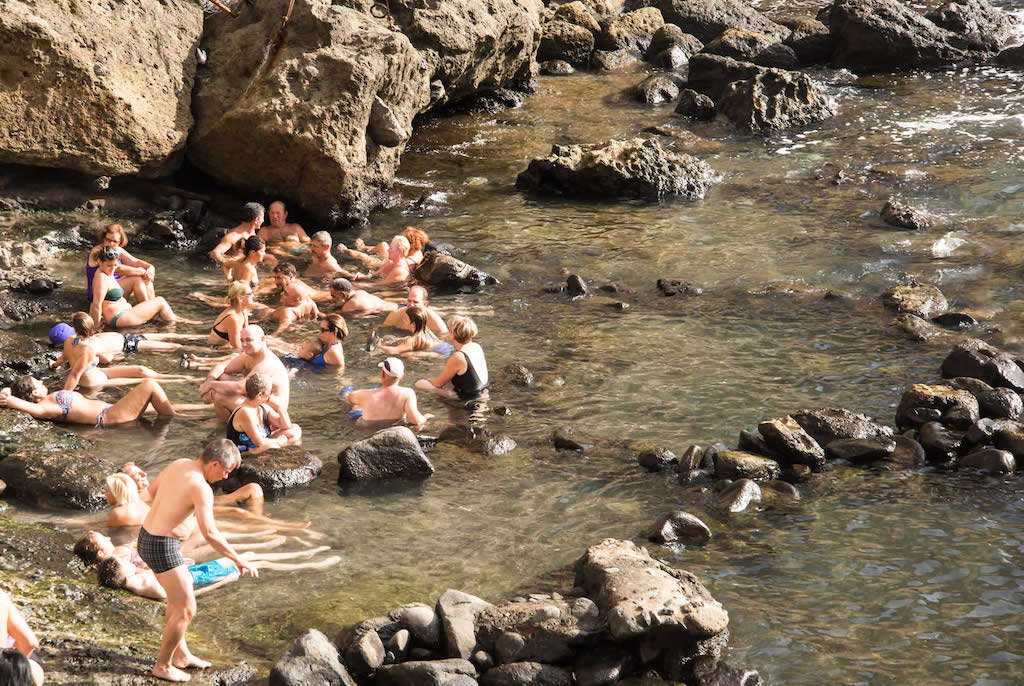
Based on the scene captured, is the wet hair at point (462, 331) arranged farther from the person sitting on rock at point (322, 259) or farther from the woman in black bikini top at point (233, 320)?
the person sitting on rock at point (322, 259)

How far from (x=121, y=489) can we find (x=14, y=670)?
350 cm

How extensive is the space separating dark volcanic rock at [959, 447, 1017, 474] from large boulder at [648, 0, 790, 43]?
20.0 metres

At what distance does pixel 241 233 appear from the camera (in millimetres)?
15102

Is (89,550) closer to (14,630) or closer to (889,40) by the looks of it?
(14,630)

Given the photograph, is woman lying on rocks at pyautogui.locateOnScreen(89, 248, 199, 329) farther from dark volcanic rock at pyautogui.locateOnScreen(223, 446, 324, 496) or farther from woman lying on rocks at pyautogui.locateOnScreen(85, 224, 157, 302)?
dark volcanic rock at pyautogui.locateOnScreen(223, 446, 324, 496)

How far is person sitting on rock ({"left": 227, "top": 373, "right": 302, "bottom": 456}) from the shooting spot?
30.7 ft

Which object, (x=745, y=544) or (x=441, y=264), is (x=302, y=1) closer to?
(x=441, y=264)

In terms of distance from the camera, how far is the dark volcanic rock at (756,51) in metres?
25.1

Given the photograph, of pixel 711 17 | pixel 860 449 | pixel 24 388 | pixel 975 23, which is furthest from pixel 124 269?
pixel 975 23

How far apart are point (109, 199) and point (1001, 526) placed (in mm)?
12794

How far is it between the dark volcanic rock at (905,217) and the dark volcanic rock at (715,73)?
739 cm

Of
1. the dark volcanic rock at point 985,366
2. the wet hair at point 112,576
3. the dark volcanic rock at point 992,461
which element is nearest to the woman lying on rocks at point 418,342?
the wet hair at point 112,576

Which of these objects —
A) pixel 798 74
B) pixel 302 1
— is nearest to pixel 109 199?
pixel 302 1

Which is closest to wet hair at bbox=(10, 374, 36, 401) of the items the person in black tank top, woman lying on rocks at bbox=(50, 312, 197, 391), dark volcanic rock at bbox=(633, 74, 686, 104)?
woman lying on rocks at bbox=(50, 312, 197, 391)
